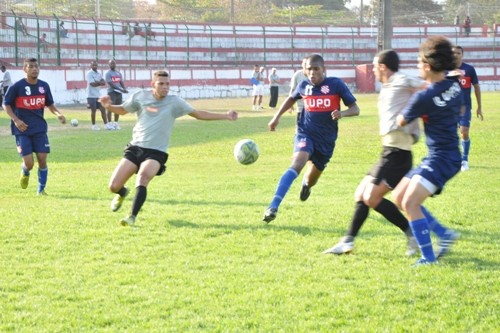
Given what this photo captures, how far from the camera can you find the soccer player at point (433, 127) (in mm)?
6824

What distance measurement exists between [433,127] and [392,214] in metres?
1.15

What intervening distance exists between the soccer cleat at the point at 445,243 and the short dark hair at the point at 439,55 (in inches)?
62.3

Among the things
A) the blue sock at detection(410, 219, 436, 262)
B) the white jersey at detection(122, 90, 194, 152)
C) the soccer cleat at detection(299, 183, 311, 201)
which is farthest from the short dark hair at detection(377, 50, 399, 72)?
the soccer cleat at detection(299, 183, 311, 201)

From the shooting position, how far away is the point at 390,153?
761cm

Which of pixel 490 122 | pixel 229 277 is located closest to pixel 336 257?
pixel 229 277

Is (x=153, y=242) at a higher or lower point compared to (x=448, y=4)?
lower

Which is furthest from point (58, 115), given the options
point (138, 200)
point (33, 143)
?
point (138, 200)

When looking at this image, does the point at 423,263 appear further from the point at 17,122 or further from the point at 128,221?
the point at 17,122

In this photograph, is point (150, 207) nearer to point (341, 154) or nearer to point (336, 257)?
point (336, 257)

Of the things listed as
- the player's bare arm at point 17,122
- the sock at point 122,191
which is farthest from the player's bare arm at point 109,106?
the player's bare arm at point 17,122

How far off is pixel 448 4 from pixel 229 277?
307ft

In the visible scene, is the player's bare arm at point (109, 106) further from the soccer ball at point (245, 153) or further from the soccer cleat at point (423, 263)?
the soccer cleat at point (423, 263)

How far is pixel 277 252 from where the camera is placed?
765 cm

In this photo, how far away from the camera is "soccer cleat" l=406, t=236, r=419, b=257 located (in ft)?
24.7
